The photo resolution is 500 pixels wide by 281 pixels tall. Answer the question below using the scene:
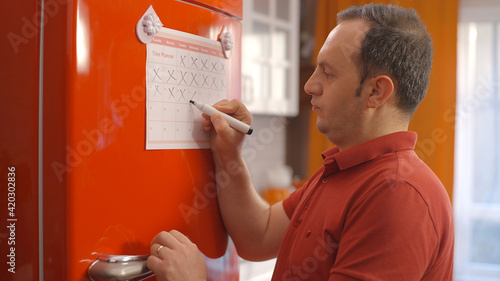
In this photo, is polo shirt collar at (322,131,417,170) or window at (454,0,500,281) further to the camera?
window at (454,0,500,281)

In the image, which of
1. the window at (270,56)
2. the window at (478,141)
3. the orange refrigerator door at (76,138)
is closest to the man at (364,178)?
the orange refrigerator door at (76,138)

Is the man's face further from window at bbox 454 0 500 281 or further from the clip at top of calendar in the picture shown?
window at bbox 454 0 500 281

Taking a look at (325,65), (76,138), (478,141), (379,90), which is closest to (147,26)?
(76,138)

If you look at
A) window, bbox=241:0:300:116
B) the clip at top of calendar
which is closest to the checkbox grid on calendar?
the clip at top of calendar

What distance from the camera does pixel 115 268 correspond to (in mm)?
711

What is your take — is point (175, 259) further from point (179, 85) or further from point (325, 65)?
point (325, 65)

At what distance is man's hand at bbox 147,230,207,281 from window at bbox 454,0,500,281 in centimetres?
250

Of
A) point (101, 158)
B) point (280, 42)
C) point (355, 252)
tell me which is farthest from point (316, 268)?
Answer: point (280, 42)

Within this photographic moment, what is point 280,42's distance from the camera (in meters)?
2.67

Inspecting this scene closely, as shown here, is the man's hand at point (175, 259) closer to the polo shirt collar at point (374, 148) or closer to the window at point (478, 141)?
the polo shirt collar at point (374, 148)

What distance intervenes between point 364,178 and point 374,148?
8cm

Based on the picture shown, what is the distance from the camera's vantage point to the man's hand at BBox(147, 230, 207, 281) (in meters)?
0.77

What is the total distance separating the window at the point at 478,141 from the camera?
2.81m

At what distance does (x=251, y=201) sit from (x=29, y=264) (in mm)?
513
